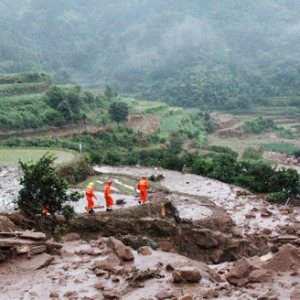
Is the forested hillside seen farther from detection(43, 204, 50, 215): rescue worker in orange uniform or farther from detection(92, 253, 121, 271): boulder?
detection(92, 253, 121, 271): boulder

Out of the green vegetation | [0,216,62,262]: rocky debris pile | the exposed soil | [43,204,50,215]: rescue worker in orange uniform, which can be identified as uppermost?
[43,204,50,215]: rescue worker in orange uniform

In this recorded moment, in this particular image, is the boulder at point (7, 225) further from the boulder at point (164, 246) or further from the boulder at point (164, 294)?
the boulder at point (164, 294)

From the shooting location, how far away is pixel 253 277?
27.9 feet

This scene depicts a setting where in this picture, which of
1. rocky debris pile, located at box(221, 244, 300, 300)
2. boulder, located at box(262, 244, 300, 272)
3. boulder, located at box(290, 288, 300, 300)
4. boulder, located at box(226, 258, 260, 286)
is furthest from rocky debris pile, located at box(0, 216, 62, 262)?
boulder, located at box(290, 288, 300, 300)

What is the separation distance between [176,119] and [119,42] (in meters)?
66.0

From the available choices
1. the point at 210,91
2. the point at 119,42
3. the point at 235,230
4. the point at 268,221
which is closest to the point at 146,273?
the point at 235,230

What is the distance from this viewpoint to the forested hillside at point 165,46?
85.8 metres

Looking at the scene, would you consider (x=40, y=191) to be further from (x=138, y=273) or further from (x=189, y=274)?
(x=189, y=274)

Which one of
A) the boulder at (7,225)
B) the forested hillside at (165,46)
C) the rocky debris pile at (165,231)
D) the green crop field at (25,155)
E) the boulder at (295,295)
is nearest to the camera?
the boulder at (295,295)

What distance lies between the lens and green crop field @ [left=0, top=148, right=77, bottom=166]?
23.6 metres

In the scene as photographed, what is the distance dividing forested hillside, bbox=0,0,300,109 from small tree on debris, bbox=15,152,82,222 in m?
68.0

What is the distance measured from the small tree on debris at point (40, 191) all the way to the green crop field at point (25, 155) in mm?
10396

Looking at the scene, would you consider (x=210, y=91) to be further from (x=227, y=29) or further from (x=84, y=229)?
(x=84, y=229)

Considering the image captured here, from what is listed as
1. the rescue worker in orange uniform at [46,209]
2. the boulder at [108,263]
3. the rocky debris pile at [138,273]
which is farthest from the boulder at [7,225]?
the boulder at [108,263]
